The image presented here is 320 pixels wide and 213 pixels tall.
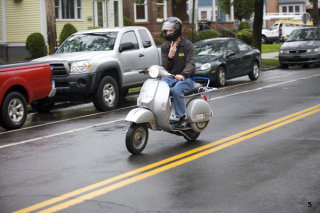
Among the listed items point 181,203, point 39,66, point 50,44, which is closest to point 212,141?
point 181,203

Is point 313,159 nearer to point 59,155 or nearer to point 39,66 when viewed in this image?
point 59,155

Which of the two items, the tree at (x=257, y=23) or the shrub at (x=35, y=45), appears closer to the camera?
the tree at (x=257, y=23)

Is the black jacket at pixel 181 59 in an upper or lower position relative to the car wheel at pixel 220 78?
upper

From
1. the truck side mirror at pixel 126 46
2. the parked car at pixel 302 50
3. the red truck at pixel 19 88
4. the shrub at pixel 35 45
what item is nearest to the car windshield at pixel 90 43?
the truck side mirror at pixel 126 46

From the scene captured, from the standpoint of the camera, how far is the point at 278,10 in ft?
267

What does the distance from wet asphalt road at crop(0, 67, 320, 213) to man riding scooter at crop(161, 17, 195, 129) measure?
0.67m

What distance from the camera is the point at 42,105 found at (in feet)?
47.8

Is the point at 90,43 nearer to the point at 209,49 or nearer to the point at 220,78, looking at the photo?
the point at 220,78

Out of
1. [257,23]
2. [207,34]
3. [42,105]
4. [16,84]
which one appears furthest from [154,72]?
[207,34]

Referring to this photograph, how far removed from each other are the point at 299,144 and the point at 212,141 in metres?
1.36

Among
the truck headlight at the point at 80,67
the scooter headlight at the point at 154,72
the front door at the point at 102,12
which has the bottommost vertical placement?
the truck headlight at the point at 80,67

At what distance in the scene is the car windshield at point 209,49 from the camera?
19734 millimetres

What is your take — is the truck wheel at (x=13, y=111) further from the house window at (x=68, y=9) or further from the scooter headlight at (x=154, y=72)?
the house window at (x=68, y=9)

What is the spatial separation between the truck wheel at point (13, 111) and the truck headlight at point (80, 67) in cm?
217
